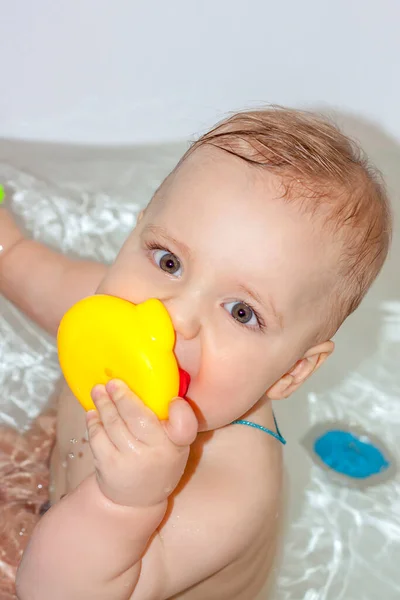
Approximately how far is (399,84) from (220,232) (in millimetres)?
993

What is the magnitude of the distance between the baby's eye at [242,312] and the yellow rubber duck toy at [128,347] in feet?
0.28

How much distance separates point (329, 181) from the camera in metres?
0.92

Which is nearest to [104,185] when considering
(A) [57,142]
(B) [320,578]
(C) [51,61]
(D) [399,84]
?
(A) [57,142]

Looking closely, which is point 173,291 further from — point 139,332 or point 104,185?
point 104,185

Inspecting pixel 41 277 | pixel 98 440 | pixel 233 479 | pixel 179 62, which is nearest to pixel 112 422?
pixel 98 440

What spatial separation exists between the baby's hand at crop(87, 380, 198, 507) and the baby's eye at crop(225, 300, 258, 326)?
0.39ft

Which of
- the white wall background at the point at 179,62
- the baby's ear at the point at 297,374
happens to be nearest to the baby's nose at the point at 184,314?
the baby's ear at the point at 297,374

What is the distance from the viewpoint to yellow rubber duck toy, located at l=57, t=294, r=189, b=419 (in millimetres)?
834

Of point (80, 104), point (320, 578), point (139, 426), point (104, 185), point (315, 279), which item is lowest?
point (320, 578)

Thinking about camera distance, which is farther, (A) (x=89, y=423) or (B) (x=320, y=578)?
(B) (x=320, y=578)

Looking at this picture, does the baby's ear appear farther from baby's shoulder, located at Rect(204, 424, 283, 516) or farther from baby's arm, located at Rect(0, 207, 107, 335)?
baby's arm, located at Rect(0, 207, 107, 335)

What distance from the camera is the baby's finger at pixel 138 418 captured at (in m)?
0.84

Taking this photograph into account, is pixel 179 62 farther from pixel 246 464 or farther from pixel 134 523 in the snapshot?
pixel 134 523

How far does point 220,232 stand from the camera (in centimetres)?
87
